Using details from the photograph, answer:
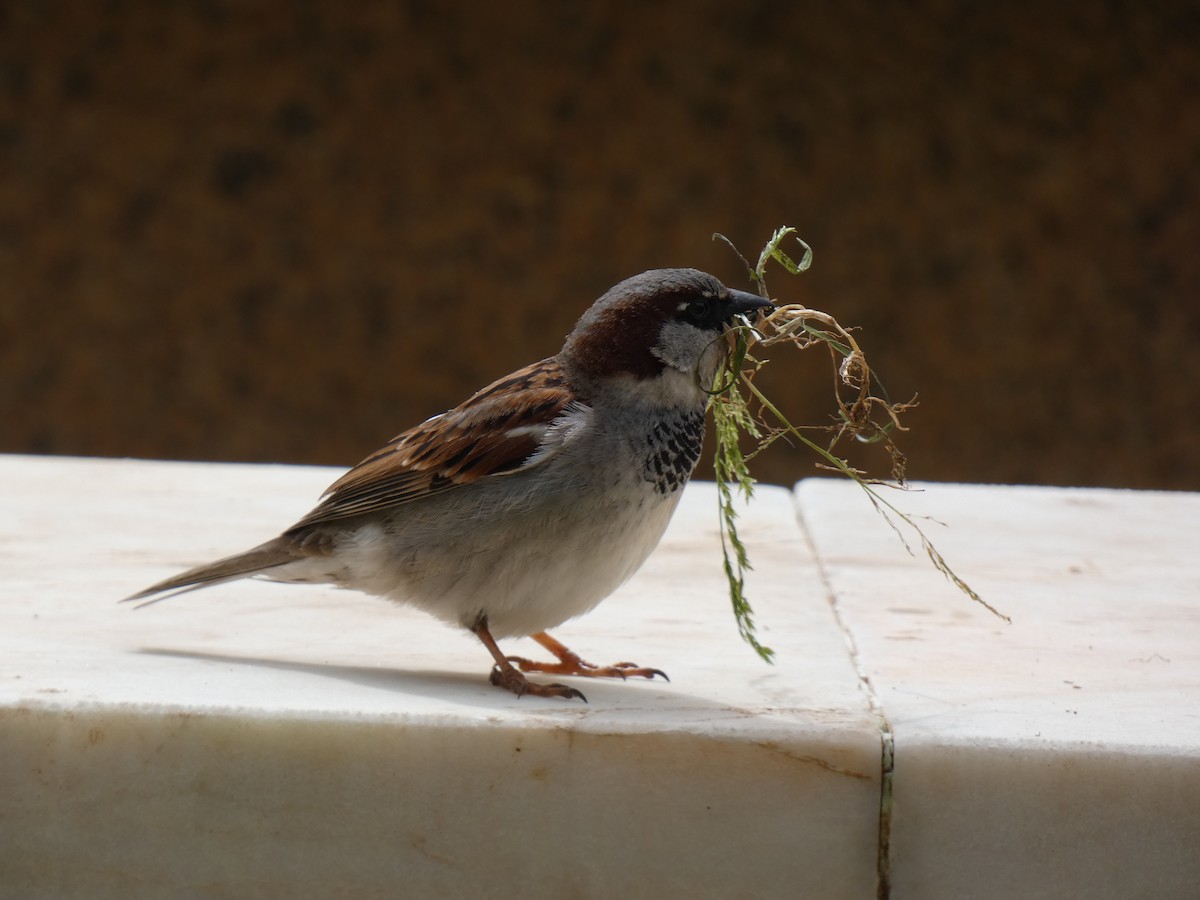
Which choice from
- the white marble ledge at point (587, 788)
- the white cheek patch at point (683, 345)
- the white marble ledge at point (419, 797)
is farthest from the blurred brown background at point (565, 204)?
the white marble ledge at point (419, 797)

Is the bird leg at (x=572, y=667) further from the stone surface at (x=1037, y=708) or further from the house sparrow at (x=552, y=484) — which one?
the stone surface at (x=1037, y=708)

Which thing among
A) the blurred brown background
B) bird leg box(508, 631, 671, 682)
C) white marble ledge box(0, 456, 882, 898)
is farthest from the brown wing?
the blurred brown background

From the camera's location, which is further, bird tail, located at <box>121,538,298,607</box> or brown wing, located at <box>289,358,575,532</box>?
bird tail, located at <box>121,538,298,607</box>

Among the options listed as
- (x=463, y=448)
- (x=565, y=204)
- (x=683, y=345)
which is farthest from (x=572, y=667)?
(x=565, y=204)

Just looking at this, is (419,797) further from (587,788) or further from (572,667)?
(572,667)

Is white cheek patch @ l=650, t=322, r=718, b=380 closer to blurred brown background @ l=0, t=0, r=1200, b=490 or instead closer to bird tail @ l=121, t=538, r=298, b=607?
bird tail @ l=121, t=538, r=298, b=607

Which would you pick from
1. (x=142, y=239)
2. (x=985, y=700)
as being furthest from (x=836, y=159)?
(x=985, y=700)
